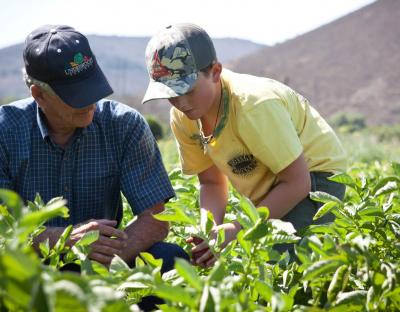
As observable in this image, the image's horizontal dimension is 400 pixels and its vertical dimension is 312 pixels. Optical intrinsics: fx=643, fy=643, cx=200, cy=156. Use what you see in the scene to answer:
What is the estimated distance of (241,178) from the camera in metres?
2.29

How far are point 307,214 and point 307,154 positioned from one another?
21cm

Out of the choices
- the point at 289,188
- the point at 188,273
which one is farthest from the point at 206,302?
the point at 289,188

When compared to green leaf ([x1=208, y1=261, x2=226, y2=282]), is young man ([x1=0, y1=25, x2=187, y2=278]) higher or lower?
lower

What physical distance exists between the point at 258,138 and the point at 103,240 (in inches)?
22.9

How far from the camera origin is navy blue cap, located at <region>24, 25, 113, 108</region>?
Result: 2.15m

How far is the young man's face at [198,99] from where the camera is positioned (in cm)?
204

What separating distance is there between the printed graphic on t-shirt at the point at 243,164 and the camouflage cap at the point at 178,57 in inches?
13.5

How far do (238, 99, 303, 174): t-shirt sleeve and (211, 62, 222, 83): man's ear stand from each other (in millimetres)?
167

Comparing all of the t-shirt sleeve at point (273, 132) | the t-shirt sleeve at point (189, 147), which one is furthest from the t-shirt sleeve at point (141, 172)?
the t-shirt sleeve at point (273, 132)

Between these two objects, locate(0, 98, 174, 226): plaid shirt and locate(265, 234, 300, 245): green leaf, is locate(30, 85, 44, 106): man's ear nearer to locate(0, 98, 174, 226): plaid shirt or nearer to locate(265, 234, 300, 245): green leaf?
locate(0, 98, 174, 226): plaid shirt

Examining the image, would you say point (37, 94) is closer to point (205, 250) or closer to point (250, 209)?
point (205, 250)

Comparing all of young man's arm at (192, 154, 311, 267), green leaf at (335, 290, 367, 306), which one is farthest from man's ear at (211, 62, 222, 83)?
green leaf at (335, 290, 367, 306)

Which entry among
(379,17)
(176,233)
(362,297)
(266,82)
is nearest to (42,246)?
(362,297)

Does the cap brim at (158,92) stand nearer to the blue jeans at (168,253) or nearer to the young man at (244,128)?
the young man at (244,128)
